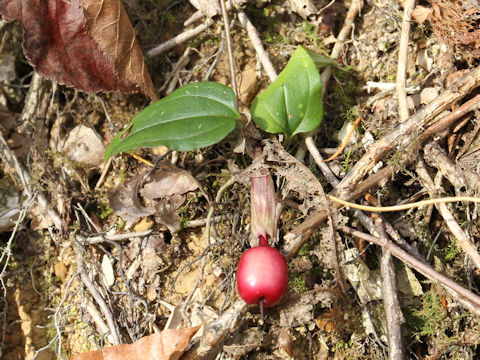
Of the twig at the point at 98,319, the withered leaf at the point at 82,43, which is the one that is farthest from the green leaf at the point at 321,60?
the twig at the point at 98,319

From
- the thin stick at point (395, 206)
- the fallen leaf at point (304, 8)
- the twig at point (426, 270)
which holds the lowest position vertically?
the twig at point (426, 270)

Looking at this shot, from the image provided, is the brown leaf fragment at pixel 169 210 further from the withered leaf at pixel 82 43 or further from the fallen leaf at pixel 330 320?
the fallen leaf at pixel 330 320

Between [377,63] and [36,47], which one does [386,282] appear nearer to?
[377,63]

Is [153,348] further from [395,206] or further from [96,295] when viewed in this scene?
[395,206]

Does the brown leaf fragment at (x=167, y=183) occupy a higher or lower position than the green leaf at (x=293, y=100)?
lower

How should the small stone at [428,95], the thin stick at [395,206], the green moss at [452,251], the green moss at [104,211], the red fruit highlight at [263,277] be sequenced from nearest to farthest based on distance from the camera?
the red fruit highlight at [263,277] → the thin stick at [395,206] → the green moss at [452,251] → the small stone at [428,95] → the green moss at [104,211]

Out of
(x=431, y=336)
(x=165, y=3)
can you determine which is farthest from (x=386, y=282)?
(x=165, y=3)
